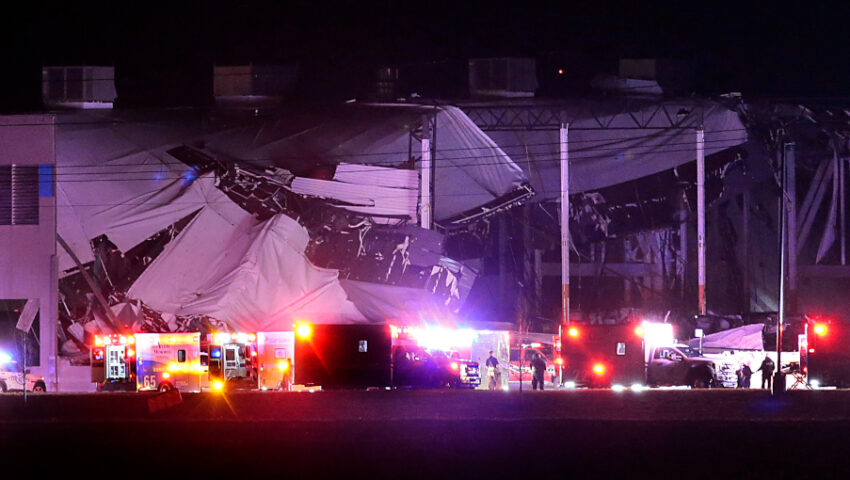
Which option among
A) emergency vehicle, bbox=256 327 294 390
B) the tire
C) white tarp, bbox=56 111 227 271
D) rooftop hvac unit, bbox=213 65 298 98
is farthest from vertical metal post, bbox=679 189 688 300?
white tarp, bbox=56 111 227 271

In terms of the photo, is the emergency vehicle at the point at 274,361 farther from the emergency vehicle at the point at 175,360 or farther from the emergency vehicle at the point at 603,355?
the emergency vehicle at the point at 603,355

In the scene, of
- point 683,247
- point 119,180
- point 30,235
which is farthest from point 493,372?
point 30,235

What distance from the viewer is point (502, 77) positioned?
46.8 metres

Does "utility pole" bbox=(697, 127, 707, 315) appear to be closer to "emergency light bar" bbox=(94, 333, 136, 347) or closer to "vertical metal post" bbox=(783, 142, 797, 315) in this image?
"vertical metal post" bbox=(783, 142, 797, 315)

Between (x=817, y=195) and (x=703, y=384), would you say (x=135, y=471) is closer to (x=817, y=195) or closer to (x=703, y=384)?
(x=703, y=384)

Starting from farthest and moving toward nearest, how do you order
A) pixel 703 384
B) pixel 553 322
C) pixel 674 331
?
pixel 553 322 → pixel 674 331 → pixel 703 384

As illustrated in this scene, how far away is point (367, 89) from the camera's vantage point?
47.1 meters

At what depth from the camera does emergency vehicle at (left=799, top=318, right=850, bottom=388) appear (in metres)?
35.9

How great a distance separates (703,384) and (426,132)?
15.2m

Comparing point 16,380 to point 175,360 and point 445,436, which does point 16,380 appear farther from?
point 445,436

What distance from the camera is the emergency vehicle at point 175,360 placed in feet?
122

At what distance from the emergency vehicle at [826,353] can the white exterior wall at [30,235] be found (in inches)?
1165

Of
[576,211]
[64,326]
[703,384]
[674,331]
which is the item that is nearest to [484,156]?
[576,211]

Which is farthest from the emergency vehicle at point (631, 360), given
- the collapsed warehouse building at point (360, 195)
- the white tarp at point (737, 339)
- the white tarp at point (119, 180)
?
the white tarp at point (119, 180)
